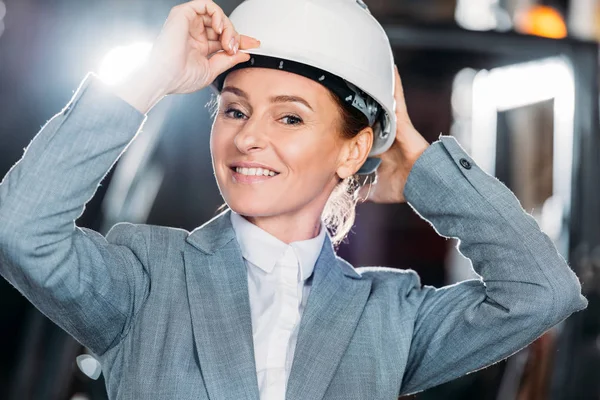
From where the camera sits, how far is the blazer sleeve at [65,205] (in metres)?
1.56

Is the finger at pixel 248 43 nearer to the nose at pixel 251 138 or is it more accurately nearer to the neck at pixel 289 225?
the nose at pixel 251 138

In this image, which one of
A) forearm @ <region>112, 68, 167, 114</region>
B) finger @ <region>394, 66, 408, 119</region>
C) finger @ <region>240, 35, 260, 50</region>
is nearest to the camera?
forearm @ <region>112, 68, 167, 114</region>

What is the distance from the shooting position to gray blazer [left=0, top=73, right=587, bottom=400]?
1594 mm

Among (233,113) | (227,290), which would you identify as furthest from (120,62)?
(227,290)

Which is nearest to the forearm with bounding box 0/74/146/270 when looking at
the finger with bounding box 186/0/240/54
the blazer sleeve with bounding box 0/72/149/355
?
the blazer sleeve with bounding box 0/72/149/355

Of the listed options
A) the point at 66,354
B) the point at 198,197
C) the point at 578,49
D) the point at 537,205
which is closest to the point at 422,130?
the point at 537,205

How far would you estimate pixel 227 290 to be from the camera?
189cm

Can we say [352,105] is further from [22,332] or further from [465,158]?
[22,332]

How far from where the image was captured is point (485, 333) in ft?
6.47

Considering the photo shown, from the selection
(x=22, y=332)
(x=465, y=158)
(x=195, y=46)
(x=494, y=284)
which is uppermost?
(x=195, y=46)

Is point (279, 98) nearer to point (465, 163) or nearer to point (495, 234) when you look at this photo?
point (465, 163)

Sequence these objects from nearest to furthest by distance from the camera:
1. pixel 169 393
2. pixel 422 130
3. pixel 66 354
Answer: pixel 169 393
pixel 66 354
pixel 422 130

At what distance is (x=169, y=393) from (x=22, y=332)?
8.60 ft

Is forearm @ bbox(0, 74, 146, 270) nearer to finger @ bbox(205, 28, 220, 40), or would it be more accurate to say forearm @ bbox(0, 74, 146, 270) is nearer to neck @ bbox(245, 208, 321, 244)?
finger @ bbox(205, 28, 220, 40)
